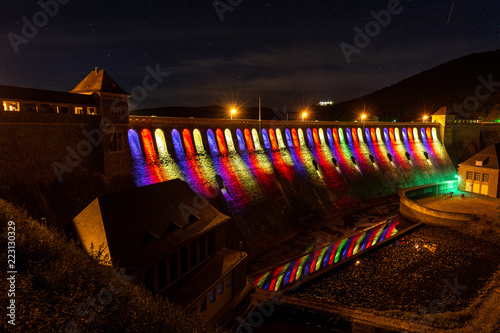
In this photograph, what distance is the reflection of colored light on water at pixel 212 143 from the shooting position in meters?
30.8

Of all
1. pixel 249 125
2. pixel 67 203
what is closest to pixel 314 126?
pixel 249 125

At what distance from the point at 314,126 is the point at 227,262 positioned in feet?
100.0

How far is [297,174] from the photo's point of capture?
122ft

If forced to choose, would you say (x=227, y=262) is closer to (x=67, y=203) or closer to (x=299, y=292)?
(x=299, y=292)

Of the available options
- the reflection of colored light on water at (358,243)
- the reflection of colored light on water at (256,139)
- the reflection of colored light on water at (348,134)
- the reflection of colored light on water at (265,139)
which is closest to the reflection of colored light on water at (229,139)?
the reflection of colored light on water at (256,139)

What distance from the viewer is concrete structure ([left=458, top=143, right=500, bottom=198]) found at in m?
35.7

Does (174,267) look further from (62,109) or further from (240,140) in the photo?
(240,140)

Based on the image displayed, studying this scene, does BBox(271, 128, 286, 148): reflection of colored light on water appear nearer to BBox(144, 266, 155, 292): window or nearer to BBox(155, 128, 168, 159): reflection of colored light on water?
BBox(155, 128, 168, 159): reflection of colored light on water

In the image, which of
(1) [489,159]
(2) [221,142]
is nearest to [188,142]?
(2) [221,142]

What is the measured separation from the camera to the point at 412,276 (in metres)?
20.2

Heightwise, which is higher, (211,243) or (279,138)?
(279,138)

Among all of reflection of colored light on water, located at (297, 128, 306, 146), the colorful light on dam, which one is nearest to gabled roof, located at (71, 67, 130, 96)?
the colorful light on dam

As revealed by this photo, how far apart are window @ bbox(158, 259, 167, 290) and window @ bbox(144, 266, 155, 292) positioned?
0.44m

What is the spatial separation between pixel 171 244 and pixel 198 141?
1770 centimetres
